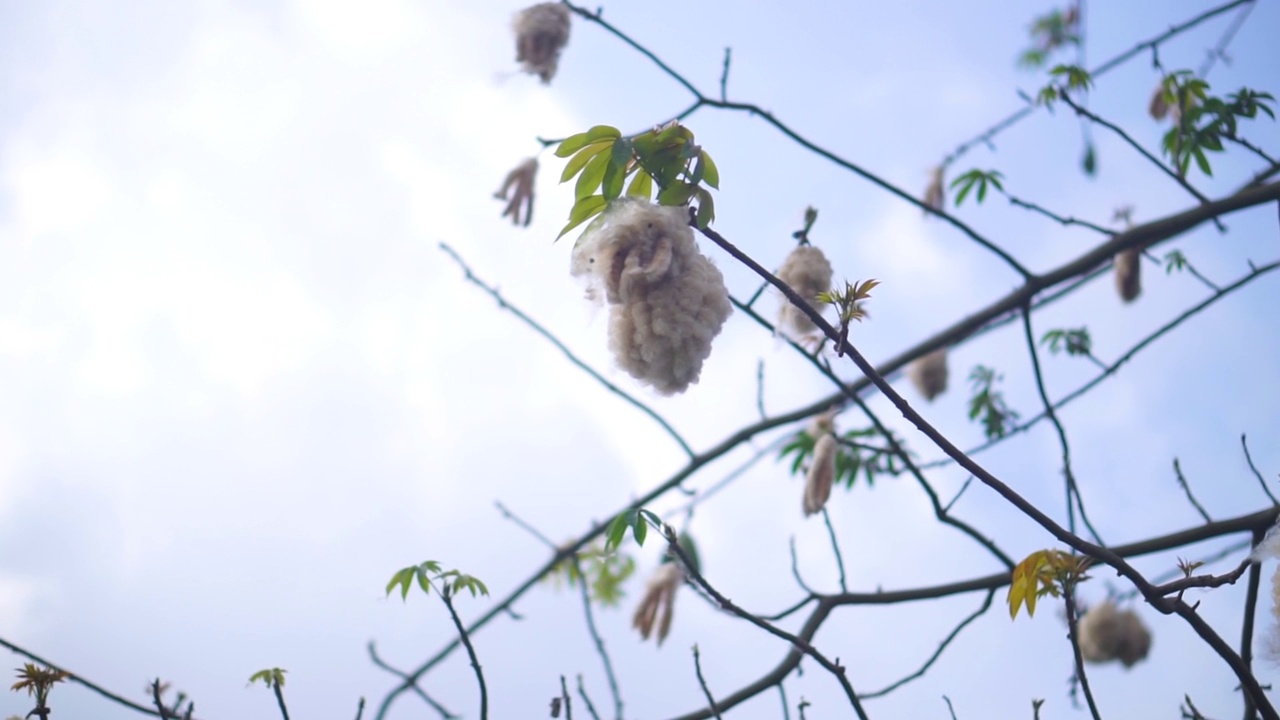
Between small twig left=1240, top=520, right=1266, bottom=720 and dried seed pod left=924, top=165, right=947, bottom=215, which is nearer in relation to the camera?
small twig left=1240, top=520, right=1266, bottom=720

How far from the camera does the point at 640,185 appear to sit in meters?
1.35

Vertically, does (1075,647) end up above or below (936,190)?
below

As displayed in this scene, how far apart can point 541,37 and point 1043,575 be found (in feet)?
8.73

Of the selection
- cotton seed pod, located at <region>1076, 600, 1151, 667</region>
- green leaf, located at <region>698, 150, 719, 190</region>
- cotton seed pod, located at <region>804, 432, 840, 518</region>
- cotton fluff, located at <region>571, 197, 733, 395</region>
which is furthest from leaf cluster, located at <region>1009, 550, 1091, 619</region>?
cotton seed pod, located at <region>1076, 600, 1151, 667</region>

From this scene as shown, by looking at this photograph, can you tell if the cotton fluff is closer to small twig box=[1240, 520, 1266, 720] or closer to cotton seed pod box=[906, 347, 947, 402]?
small twig box=[1240, 520, 1266, 720]

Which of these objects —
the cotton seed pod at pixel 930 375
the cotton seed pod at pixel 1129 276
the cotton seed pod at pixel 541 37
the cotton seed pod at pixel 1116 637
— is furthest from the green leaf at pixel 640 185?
the cotton seed pod at pixel 1116 637

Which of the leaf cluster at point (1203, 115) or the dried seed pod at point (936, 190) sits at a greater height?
the dried seed pod at point (936, 190)

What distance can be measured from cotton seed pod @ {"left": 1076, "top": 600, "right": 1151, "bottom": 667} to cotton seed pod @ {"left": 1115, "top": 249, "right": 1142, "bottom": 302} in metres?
1.48

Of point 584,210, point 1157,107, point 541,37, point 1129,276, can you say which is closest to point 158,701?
point 584,210

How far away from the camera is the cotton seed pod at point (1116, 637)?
12.8ft

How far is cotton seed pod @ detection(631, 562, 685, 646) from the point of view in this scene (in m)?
2.98

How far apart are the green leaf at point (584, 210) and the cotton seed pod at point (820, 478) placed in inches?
57.4

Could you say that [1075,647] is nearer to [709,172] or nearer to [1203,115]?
[709,172]

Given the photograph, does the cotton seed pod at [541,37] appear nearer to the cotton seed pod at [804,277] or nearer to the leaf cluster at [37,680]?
the cotton seed pod at [804,277]
